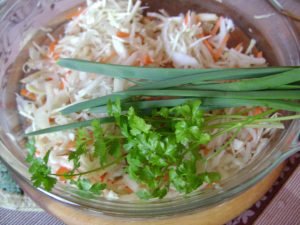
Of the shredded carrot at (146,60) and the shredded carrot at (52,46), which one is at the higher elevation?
the shredded carrot at (52,46)

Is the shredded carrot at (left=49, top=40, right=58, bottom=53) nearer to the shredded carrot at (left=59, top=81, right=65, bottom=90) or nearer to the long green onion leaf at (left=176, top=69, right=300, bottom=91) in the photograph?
A: the shredded carrot at (left=59, top=81, right=65, bottom=90)

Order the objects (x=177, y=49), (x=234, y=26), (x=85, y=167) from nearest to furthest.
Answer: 1. (x=85, y=167)
2. (x=177, y=49)
3. (x=234, y=26)

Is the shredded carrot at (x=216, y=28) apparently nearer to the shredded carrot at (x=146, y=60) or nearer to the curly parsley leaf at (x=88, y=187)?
the shredded carrot at (x=146, y=60)

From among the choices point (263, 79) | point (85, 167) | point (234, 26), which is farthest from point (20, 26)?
point (263, 79)

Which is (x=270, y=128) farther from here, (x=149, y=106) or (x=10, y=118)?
(x=10, y=118)

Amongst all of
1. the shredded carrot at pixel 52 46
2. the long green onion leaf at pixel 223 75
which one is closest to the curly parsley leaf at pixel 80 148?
the long green onion leaf at pixel 223 75

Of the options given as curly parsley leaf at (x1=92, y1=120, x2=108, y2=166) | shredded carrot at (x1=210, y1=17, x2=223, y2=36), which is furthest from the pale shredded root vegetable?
curly parsley leaf at (x1=92, y1=120, x2=108, y2=166)
